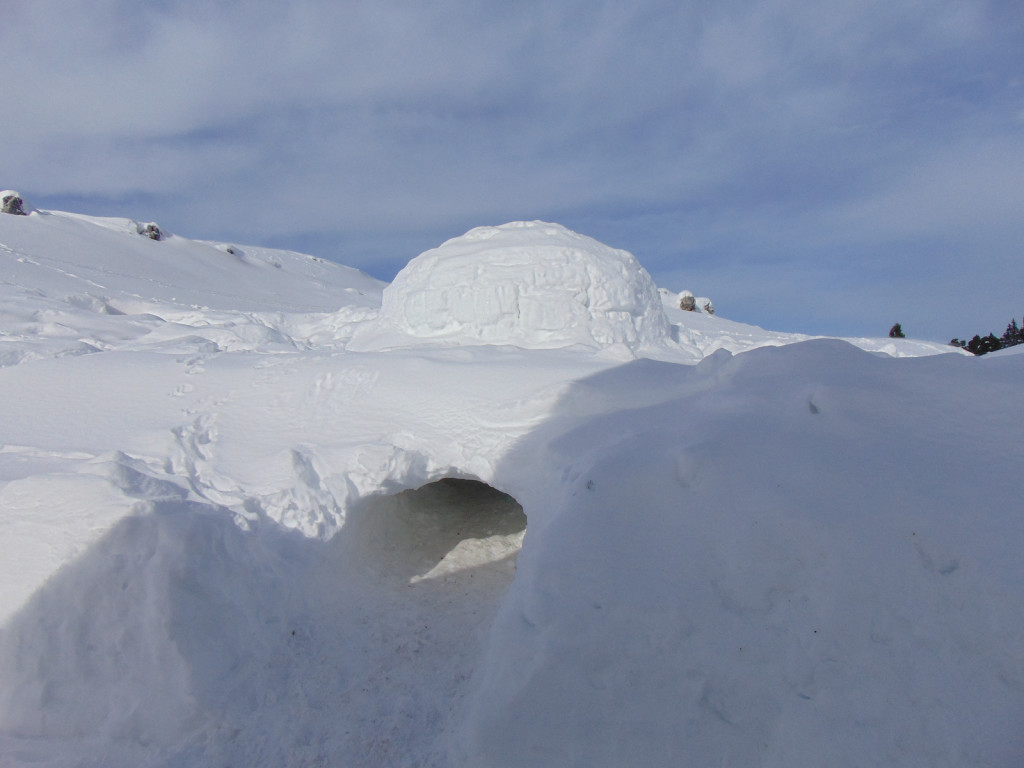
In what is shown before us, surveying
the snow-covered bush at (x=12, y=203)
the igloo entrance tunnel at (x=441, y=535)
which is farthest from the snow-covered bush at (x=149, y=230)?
the igloo entrance tunnel at (x=441, y=535)

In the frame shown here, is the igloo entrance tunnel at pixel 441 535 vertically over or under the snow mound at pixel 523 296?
under

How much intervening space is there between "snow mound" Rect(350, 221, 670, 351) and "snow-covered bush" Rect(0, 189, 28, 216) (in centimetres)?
2093

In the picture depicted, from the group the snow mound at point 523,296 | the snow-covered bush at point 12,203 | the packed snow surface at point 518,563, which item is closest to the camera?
the packed snow surface at point 518,563

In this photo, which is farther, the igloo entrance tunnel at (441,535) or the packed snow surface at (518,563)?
the igloo entrance tunnel at (441,535)

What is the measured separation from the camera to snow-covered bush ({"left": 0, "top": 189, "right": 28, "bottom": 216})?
70.9ft

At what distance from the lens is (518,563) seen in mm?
3529

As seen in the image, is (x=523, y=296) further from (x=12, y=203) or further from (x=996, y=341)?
(x=12, y=203)

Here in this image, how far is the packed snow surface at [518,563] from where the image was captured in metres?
2.48

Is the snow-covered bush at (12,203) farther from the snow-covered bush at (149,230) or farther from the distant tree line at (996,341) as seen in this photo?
the distant tree line at (996,341)

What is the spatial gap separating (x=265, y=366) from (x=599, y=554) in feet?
12.7

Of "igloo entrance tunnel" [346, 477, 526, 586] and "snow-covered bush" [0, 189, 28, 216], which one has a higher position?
"snow-covered bush" [0, 189, 28, 216]

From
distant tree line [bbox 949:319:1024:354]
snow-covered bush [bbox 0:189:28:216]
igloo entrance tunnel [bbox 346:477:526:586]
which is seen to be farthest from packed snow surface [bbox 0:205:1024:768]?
snow-covered bush [bbox 0:189:28:216]

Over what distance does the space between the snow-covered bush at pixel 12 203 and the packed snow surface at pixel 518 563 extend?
22.1 meters

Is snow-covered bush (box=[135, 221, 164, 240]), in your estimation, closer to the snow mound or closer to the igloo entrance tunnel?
the snow mound
